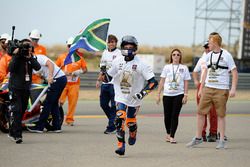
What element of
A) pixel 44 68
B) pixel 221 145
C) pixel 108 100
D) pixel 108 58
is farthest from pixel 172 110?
pixel 44 68

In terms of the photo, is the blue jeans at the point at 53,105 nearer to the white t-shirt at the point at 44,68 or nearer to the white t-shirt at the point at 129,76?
the white t-shirt at the point at 44,68

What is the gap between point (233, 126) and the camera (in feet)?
49.3

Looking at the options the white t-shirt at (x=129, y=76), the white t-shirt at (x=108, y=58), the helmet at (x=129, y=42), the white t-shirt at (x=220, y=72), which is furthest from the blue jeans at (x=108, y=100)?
the helmet at (x=129, y=42)

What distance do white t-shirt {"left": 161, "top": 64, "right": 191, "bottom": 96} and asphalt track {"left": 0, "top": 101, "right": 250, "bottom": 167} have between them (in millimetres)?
894

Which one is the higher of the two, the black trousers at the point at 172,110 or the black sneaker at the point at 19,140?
the black trousers at the point at 172,110

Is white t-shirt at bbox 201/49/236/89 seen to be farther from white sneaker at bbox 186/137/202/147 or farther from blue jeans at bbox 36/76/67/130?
blue jeans at bbox 36/76/67/130

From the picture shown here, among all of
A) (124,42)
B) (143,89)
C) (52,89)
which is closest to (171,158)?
(143,89)

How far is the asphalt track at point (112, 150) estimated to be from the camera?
31.3 ft

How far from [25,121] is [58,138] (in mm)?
889

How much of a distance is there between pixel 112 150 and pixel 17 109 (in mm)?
1807

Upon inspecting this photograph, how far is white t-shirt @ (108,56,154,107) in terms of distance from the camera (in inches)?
408

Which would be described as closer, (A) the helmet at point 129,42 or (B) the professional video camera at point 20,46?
(A) the helmet at point 129,42

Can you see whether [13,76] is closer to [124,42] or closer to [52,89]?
[52,89]

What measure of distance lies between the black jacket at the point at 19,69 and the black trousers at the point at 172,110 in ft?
7.77
